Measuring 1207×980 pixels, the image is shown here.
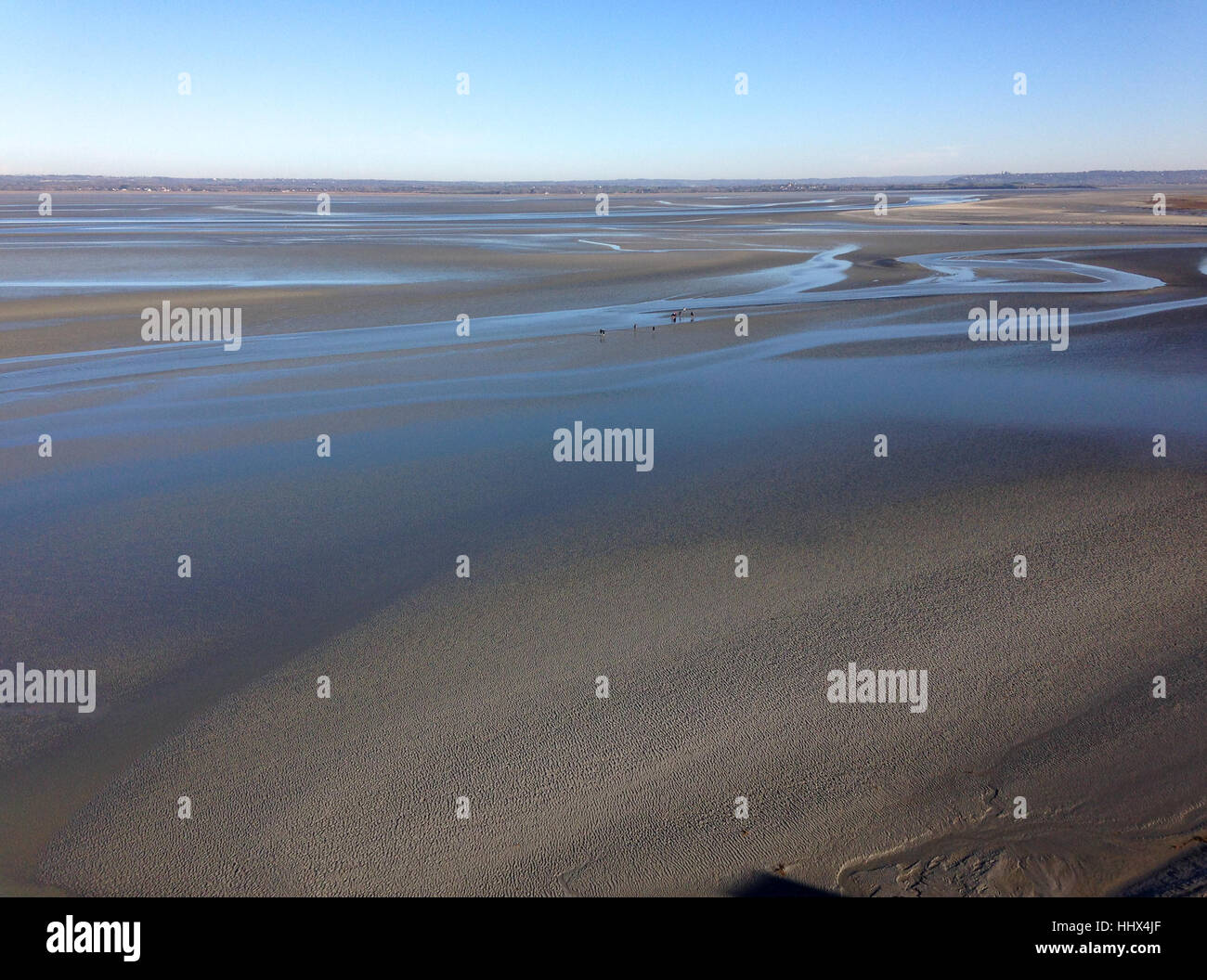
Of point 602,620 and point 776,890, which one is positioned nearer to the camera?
point 776,890

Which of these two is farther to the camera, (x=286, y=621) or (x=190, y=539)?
(x=190, y=539)

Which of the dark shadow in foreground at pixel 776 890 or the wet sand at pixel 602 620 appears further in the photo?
the wet sand at pixel 602 620

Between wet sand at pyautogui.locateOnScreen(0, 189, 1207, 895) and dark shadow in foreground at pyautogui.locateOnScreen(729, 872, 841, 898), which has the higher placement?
A: wet sand at pyautogui.locateOnScreen(0, 189, 1207, 895)

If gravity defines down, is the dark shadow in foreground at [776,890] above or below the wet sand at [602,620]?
below

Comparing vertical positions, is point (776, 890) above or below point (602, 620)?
below

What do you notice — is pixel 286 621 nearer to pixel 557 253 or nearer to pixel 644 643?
pixel 644 643

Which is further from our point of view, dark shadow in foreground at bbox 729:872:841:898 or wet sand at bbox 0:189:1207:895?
wet sand at bbox 0:189:1207:895
